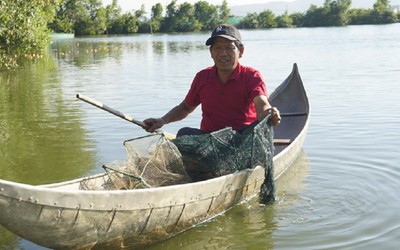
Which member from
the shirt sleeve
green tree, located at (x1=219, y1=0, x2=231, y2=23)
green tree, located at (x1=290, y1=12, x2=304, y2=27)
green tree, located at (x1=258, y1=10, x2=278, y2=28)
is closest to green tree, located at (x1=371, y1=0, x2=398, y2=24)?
green tree, located at (x1=290, y1=12, x2=304, y2=27)

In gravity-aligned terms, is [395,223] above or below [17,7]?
below

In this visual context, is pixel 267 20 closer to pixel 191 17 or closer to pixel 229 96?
pixel 191 17

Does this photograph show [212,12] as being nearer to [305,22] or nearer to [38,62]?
[305,22]

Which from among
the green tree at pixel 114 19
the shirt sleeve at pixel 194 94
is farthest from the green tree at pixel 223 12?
the shirt sleeve at pixel 194 94

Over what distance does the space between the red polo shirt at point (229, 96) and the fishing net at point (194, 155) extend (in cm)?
25

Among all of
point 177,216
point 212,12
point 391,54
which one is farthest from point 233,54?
point 212,12

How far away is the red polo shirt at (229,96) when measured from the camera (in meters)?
5.92

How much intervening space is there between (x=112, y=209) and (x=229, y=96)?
6.88 feet

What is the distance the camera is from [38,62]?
91.2ft

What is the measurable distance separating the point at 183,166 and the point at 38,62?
2356cm

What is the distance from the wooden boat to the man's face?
110 centimetres

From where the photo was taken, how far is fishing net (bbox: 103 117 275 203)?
5.67m

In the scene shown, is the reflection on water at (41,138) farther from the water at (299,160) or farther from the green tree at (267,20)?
the green tree at (267,20)

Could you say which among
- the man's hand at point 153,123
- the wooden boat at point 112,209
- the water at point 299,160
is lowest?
the water at point 299,160
